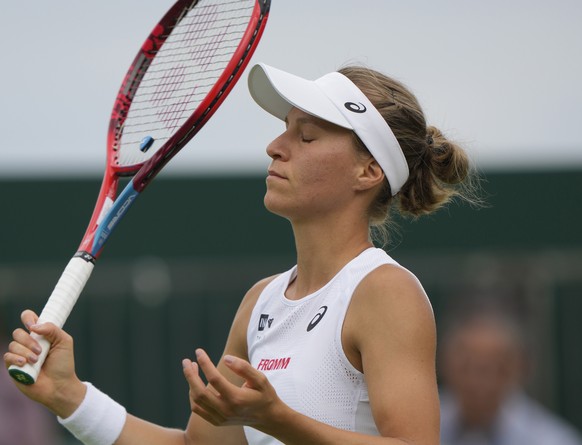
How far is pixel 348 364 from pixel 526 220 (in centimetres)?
613

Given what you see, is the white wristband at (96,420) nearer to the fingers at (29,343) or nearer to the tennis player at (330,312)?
the tennis player at (330,312)

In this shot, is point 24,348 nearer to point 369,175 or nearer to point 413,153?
point 369,175

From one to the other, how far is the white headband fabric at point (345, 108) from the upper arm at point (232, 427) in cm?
57

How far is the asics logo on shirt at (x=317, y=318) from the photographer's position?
11.9ft

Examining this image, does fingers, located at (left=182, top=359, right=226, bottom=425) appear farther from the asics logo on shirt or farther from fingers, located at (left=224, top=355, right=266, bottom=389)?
the asics logo on shirt

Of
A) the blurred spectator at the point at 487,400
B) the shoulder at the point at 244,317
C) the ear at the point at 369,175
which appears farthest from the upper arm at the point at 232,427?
the blurred spectator at the point at 487,400

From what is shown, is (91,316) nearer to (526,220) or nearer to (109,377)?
(109,377)

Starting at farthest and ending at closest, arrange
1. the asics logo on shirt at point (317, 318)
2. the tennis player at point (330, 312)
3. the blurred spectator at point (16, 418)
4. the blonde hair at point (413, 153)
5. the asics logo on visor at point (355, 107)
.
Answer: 1. the blurred spectator at point (16, 418)
2. the blonde hair at point (413, 153)
3. the asics logo on visor at point (355, 107)
4. the asics logo on shirt at point (317, 318)
5. the tennis player at point (330, 312)

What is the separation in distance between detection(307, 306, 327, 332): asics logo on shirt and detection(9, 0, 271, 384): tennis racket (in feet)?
2.14

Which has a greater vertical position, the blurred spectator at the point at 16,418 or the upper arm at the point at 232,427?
the upper arm at the point at 232,427

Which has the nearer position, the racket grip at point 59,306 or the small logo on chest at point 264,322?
the racket grip at point 59,306

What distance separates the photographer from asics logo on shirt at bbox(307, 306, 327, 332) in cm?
363

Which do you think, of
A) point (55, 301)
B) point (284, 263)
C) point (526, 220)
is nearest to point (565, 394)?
point (526, 220)

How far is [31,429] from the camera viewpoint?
7176 mm
